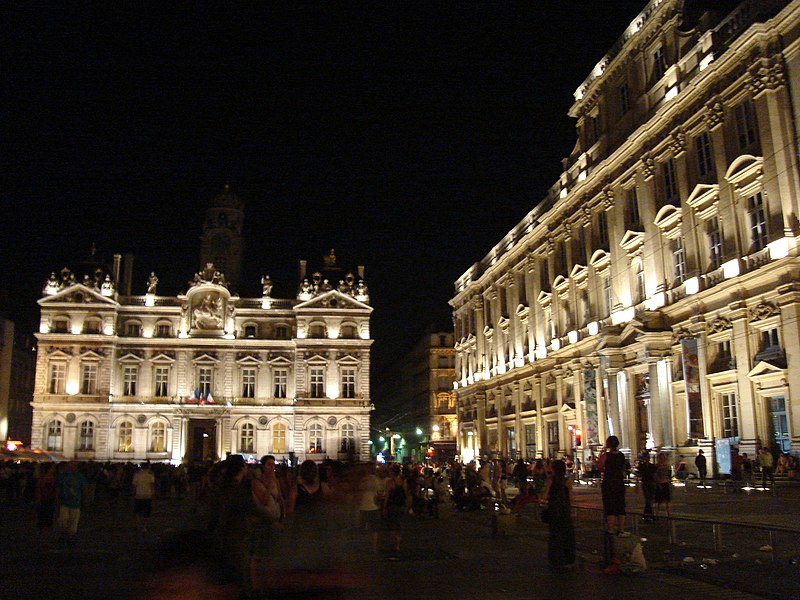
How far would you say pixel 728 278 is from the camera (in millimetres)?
29938

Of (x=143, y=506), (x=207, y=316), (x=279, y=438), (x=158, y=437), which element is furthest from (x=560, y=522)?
(x=158, y=437)

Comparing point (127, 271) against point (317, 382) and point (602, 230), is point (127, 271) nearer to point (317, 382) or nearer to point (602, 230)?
point (317, 382)

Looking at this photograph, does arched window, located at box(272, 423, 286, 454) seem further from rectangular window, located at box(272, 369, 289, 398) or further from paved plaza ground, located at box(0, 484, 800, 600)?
paved plaza ground, located at box(0, 484, 800, 600)

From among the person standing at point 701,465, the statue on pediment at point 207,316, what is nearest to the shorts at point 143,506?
the person standing at point 701,465

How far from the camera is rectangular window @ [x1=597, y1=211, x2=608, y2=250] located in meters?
42.1

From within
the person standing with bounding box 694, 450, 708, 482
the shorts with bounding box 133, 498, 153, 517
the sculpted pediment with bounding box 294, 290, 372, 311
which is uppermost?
the sculpted pediment with bounding box 294, 290, 372, 311

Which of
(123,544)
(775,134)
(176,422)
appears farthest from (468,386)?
(123,544)

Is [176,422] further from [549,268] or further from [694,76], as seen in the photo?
[694,76]

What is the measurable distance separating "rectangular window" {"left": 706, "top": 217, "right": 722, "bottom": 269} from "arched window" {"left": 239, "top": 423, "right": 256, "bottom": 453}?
152ft

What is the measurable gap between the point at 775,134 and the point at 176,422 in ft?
177

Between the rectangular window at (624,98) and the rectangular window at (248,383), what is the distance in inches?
1611

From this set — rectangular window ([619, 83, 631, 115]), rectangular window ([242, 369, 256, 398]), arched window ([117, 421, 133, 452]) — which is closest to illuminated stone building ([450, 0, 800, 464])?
rectangular window ([619, 83, 631, 115])

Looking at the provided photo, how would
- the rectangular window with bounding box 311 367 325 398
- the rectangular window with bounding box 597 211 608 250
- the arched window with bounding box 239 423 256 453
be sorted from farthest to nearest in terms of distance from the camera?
the rectangular window with bounding box 311 367 325 398, the arched window with bounding box 239 423 256 453, the rectangular window with bounding box 597 211 608 250

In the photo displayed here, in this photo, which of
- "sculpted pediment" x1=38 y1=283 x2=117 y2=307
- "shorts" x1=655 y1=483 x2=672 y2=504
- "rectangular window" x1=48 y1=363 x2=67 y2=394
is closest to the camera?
"shorts" x1=655 y1=483 x2=672 y2=504
